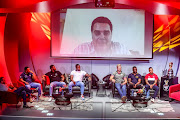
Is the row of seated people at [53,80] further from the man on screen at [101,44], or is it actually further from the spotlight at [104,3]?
the spotlight at [104,3]

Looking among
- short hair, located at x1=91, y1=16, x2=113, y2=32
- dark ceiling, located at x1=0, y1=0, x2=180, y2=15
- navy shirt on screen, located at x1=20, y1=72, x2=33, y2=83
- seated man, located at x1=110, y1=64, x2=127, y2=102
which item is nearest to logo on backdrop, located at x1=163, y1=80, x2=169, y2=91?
seated man, located at x1=110, y1=64, x2=127, y2=102

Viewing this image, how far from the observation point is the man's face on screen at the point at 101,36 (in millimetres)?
7969

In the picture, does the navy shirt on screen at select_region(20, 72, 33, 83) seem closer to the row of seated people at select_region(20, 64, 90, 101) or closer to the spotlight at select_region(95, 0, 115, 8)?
the row of seated people at select_region(20, 64, 90, 101)

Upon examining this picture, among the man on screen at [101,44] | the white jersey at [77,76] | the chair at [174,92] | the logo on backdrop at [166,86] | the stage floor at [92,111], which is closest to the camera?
the stage floor at [92,111]

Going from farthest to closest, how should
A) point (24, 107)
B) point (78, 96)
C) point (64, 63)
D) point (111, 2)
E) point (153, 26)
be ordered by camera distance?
point (64, 63)
point (153, 26)
point (78, 96)
point (111, 2)
point (24, 107)

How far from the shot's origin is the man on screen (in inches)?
313

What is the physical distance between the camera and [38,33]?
8125 millimetres

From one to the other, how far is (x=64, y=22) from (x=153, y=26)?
3143mm

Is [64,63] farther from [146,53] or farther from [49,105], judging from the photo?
[146,53]

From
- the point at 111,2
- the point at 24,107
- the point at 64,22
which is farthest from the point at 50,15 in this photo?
the point at 24,107

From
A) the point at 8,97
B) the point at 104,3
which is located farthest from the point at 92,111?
the point at 104,3

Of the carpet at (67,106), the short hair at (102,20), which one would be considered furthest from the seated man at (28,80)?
the short hair at (102,20)

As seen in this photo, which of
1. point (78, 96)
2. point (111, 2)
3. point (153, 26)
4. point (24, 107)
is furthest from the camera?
point (153, 26)

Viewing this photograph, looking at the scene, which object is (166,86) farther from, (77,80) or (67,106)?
(67,106)
